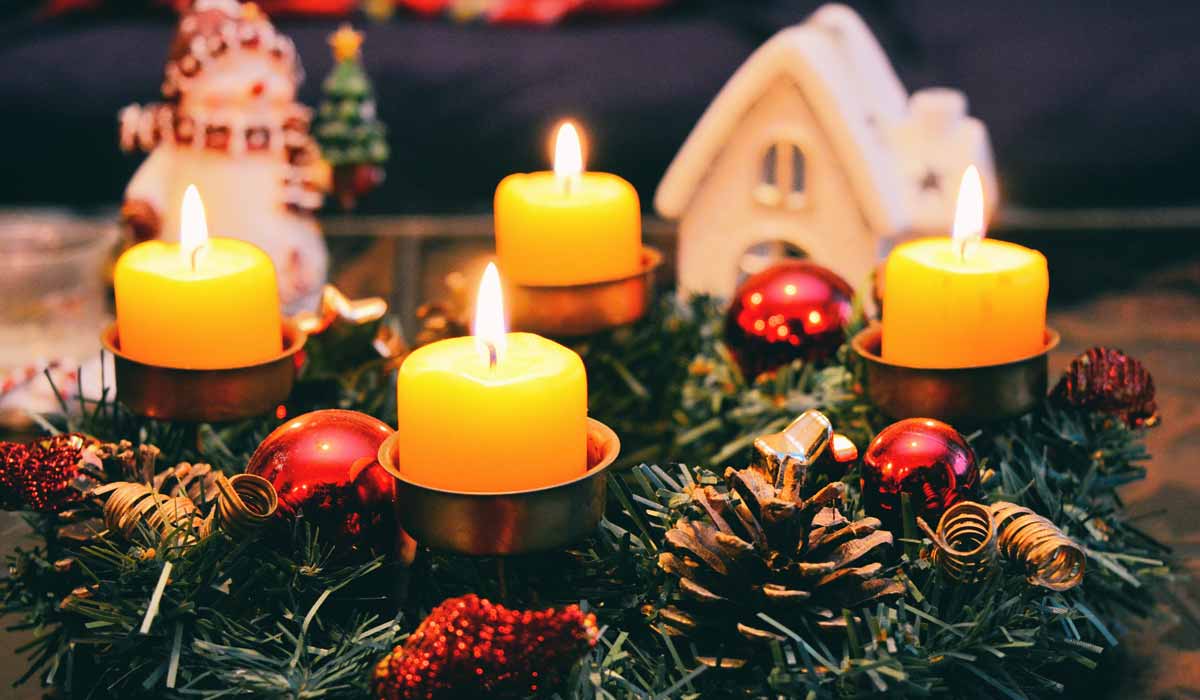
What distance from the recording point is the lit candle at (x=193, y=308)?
2.49 feet

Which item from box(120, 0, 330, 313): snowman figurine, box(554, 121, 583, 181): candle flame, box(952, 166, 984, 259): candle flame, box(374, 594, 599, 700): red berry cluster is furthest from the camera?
box(120, 0, 330, 313): snowman figurine

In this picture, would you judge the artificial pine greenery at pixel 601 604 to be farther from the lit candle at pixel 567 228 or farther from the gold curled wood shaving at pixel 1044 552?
the lit candle at pixel 567 228

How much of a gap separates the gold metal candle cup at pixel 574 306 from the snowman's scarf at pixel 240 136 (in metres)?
0.38

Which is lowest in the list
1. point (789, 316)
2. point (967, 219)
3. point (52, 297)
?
point (52, 297)

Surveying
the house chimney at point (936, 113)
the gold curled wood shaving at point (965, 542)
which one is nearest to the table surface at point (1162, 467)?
the gold curled wood shaving at point (965, 542)

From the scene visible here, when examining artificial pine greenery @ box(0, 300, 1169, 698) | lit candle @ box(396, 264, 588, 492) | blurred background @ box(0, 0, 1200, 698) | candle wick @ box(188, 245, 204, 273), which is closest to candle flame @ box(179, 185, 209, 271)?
candle wick @ box(188, 245, 204, 273)

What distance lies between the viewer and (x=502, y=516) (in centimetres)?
61

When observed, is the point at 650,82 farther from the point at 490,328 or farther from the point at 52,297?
the point at 490,328

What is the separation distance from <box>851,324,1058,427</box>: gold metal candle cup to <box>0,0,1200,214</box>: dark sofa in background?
159cm

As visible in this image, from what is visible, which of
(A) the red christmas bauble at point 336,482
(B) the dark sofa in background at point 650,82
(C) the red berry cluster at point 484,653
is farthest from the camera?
(B) the dark sofa in background at point 650,82

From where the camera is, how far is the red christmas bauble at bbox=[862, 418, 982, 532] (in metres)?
0.71

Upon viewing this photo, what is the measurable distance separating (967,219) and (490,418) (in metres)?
0.33

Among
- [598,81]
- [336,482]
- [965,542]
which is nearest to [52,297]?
[336,482]

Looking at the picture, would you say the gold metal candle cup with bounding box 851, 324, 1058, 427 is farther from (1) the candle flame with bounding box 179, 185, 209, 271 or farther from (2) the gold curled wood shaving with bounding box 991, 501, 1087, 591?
(1) the candle flame with bounding box 179, 185, 209, 271
